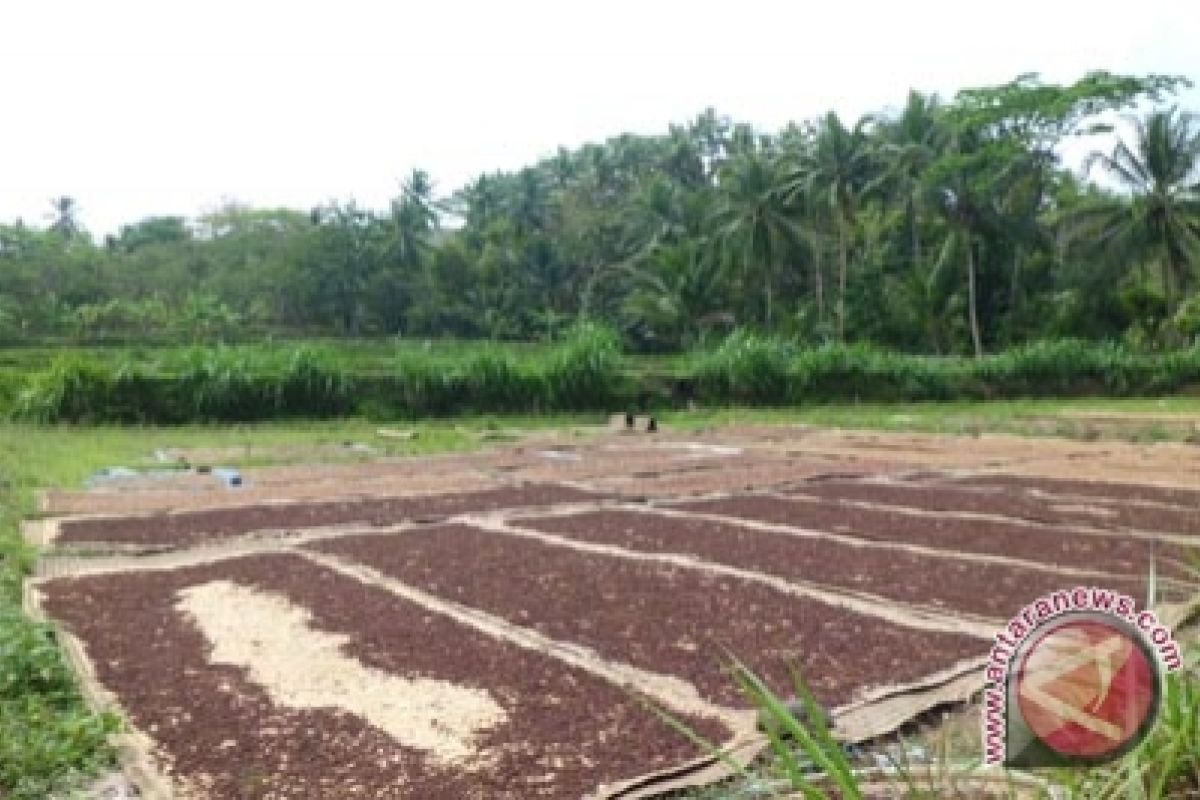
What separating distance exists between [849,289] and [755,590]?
2917 cm

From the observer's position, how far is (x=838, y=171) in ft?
103

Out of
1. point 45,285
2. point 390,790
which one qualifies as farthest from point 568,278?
point 390,790

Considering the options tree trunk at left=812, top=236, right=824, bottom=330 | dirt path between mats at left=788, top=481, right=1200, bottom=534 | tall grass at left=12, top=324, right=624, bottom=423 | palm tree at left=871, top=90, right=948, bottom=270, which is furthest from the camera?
tree trunk at left=812, top=236, right=824, bottom=330

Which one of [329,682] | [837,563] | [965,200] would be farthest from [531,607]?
[965,200]

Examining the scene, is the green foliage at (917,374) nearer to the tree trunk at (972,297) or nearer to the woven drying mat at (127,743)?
the tree trunk at (972,297)

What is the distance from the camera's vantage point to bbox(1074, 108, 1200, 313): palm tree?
26375 mm

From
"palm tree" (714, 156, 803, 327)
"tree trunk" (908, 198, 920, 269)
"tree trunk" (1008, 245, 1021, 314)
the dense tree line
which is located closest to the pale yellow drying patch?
the dense tree line

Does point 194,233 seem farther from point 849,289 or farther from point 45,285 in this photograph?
point 849,289

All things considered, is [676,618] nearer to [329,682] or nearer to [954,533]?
[329,682]

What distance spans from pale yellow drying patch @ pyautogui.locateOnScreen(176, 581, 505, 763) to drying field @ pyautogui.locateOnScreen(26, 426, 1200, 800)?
0.01 meters

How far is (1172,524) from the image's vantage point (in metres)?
7.35

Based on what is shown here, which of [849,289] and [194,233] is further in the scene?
[194,233]

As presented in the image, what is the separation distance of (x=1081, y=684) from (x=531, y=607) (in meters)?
4.09

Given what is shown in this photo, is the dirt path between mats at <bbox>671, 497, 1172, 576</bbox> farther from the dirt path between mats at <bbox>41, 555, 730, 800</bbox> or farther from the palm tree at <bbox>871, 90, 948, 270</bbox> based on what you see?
the palm tree at <bbox>871, 90, 948, 270</bbox>
